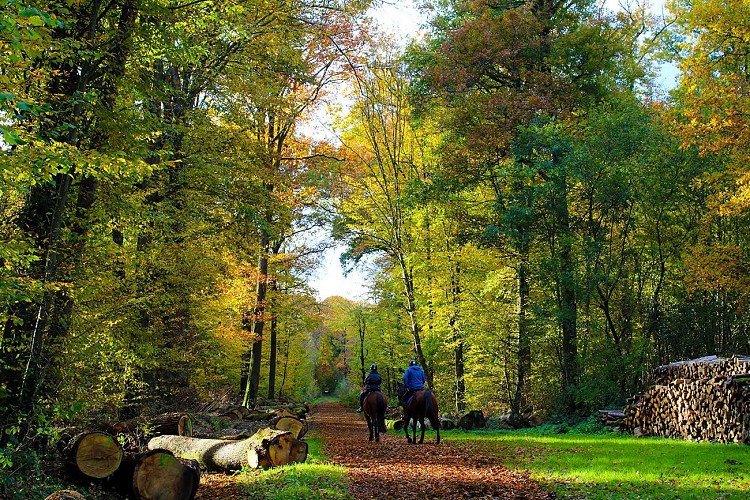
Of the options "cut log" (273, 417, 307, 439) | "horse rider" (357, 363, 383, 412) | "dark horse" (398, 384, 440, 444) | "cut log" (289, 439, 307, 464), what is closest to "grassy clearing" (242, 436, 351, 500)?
"cut log" (289, 439, 307, 464)

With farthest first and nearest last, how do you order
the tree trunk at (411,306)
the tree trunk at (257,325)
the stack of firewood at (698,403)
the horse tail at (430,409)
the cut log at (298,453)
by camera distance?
the tree trunk at (257,325), the tree trunk at (411,306), the horse tail at (430,409), the stack of firewood at (698,403), the cut log at (298,453)

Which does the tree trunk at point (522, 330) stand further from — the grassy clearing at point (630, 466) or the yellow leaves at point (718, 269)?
the grassy clearing at point (630, 466)

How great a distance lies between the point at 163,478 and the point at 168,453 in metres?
0.36

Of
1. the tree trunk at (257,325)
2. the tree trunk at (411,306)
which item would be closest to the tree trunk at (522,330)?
the tree trunk at (411,306)

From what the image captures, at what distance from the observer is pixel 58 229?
282 inches

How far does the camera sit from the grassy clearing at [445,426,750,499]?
23.1 feet

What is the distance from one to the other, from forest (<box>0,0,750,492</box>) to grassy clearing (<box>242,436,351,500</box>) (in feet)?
8.85

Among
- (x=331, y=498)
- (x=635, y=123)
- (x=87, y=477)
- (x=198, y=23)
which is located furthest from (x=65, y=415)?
(x=635, y=123)

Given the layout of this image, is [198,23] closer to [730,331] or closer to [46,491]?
[46,491]

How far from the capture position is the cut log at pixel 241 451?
9914 mm

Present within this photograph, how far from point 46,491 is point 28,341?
197cm

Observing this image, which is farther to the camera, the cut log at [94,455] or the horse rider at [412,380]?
the horse rider at [412,380]

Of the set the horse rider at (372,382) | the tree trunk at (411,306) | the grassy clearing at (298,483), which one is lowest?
the grassy clearing at (298,483)

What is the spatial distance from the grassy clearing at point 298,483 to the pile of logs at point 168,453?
2.16 feet
